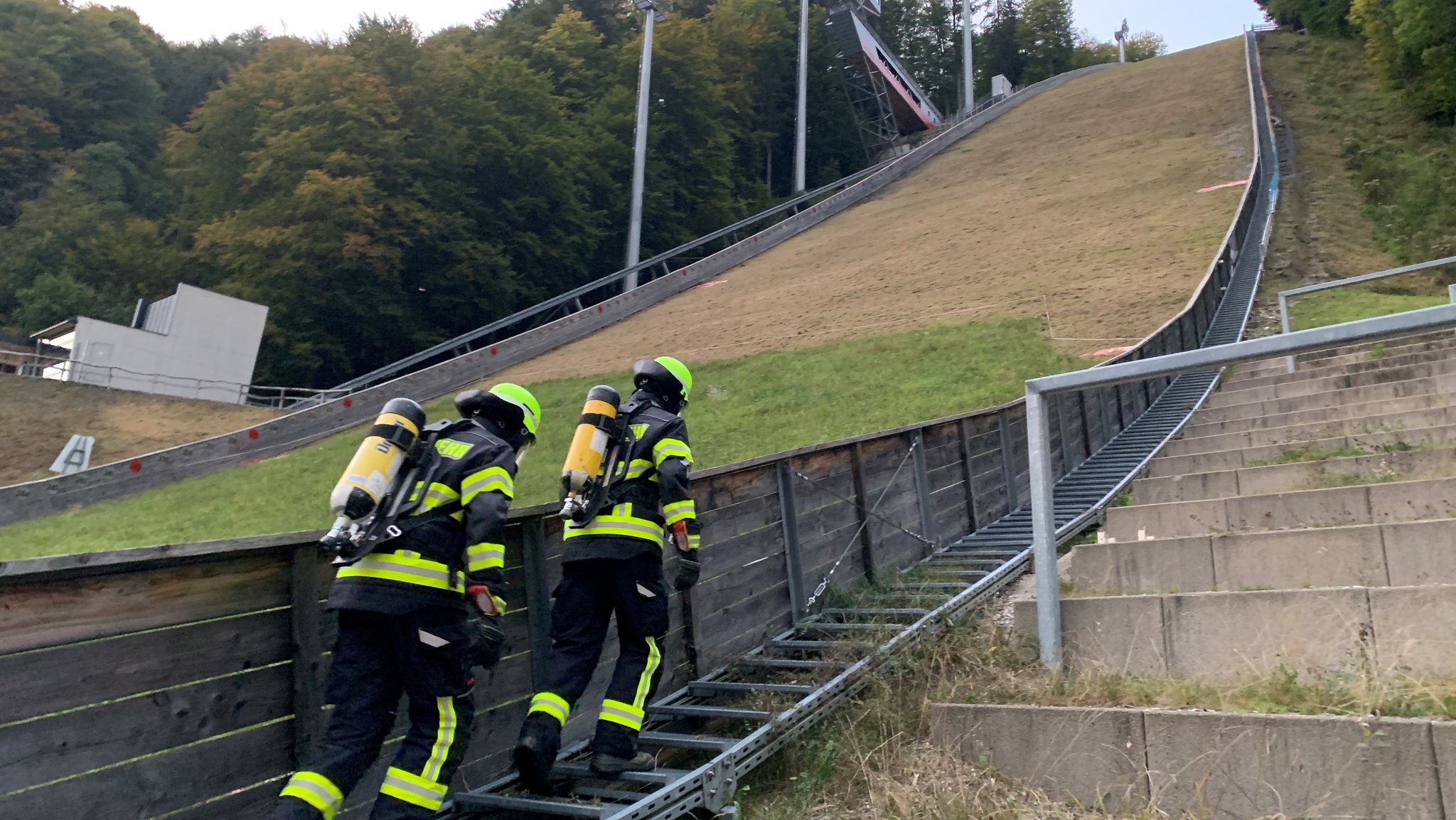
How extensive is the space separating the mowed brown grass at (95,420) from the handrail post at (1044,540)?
1948 cm

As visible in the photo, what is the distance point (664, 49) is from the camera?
5012 cm

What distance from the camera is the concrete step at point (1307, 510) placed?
14.8 ft

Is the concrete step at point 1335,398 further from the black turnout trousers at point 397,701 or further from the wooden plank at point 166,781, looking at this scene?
the wooden plank at point 166,781

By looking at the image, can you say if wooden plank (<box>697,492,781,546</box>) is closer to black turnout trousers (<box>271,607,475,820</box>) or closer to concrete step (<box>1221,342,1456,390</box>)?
black turnout trousers (<box>271,607,475,820</box>)

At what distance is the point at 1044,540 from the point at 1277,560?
3.70 ft

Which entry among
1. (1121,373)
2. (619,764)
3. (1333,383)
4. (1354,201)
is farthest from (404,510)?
(1354,201)

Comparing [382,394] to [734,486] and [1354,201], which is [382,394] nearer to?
[734,486]

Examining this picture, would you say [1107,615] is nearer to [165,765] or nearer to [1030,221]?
[165,765]

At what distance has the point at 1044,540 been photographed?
157 inches

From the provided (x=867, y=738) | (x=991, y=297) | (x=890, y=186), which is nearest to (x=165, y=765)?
(x=867, y=738)

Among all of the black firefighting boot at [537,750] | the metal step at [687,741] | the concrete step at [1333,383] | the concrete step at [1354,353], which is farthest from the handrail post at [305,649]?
the concrete step at [1354,353]

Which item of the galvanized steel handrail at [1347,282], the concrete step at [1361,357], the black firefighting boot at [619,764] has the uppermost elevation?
the galvanized steel handrail at [1347,282]

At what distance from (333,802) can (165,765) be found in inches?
23.8

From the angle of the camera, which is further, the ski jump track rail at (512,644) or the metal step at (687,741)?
the metal step at (687,741)
